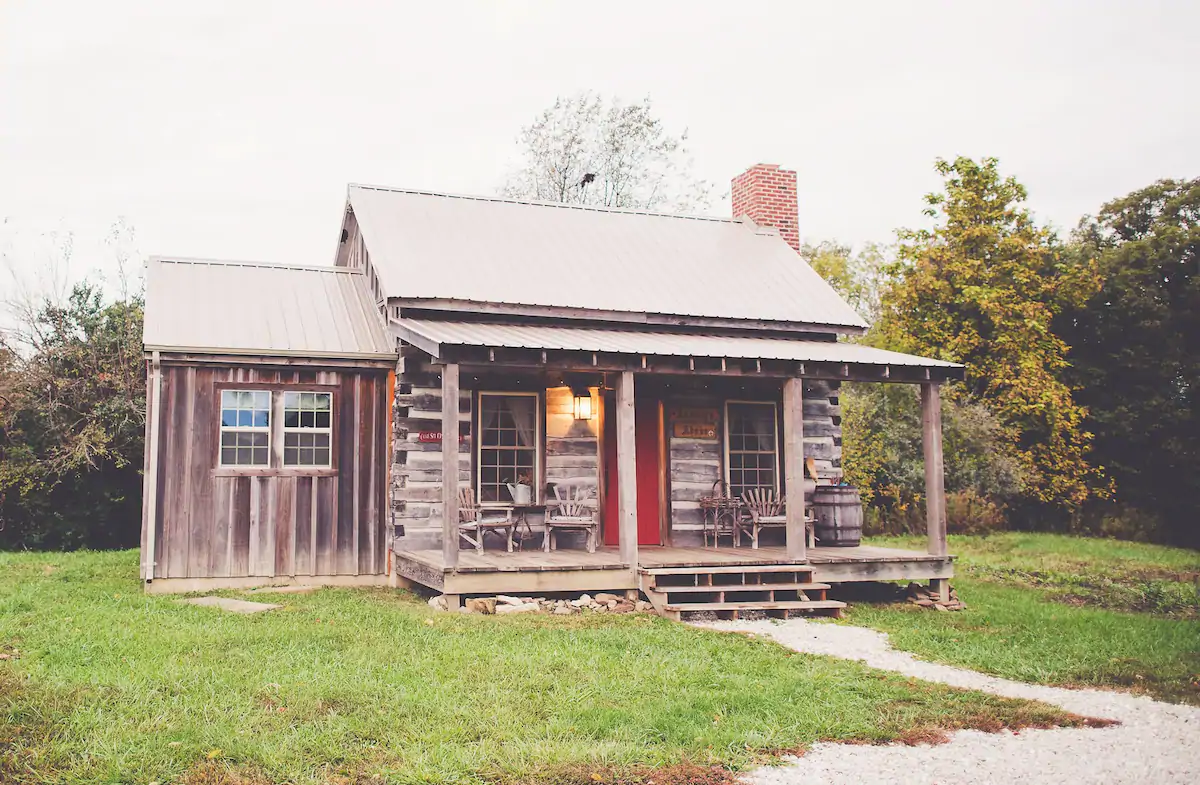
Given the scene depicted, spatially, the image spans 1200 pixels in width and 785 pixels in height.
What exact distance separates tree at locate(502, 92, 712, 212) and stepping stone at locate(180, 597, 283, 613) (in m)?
17.5

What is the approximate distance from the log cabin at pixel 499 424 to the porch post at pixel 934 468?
0.03 metres

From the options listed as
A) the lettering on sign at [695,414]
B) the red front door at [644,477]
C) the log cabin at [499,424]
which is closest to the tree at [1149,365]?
the log cabin at [499,424]

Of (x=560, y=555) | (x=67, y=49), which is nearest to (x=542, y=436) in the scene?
(x=560, y=555)

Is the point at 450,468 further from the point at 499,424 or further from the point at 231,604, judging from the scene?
the point at 231,604

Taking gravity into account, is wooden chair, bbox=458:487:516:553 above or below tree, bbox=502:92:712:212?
below

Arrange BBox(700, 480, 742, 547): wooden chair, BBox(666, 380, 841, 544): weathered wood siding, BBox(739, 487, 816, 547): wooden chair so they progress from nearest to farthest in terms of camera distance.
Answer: BBox(739, 487, 816, 547): wooden chair, BBox(700, 480, 742, 547): wooden chair, BBox(666, 380, 841, 544): weathered wood siding

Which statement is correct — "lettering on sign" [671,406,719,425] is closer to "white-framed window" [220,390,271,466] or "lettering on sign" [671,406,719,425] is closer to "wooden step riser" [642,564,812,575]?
"wooden step riser" [642,564,812,575]

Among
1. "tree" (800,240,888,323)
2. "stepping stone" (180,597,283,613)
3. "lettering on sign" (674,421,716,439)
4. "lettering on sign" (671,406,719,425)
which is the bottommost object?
"stepping stone" (180,597,283,613)

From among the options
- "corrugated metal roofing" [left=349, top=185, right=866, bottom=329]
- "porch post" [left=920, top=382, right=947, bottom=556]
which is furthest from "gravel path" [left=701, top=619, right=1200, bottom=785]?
"corrugated metal roofing" [left=349, top=185, right=866, bottom=329]

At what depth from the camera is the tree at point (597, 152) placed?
1046 inches

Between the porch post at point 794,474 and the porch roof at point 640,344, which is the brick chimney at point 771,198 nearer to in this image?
the porch roof at point 640,344

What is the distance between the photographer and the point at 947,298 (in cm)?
2297

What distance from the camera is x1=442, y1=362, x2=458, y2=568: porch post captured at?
10102 mm

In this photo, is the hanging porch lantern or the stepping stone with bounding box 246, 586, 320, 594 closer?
the stepping stone with bounding box 246, 586, 320, 594
